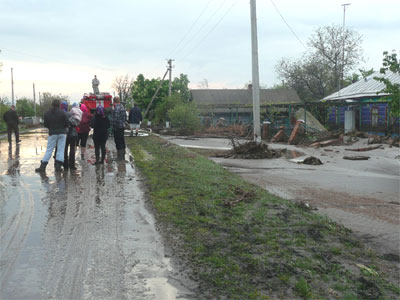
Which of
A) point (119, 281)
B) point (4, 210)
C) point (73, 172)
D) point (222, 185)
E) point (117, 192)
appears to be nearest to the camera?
point (119, 281)

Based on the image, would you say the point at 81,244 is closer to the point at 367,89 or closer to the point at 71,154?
the point at 71,154

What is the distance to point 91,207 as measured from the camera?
268 inches

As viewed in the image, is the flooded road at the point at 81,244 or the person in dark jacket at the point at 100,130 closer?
the flooded road at the point at 81,244

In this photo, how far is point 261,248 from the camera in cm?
489

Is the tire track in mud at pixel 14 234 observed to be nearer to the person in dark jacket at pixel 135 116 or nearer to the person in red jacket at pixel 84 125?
the person in red jacket at pixel 84 125

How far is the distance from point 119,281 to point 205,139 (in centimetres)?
2350

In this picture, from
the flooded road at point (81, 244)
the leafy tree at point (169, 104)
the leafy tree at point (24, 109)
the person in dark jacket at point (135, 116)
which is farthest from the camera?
the leafy tree at point (24, 109)

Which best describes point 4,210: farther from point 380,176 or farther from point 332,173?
point 380,176

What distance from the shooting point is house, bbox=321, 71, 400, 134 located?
2538 centimetres

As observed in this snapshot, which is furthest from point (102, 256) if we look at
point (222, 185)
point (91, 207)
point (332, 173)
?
point (332, 173)

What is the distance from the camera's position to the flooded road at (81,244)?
379 centimetres

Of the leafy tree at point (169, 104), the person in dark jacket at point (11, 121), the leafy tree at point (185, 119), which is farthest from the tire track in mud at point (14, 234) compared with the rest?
the leafy tree at point (169, 104)

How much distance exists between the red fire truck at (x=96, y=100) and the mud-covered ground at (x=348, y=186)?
9.90m

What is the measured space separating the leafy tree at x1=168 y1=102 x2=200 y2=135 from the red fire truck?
22.9 feet
